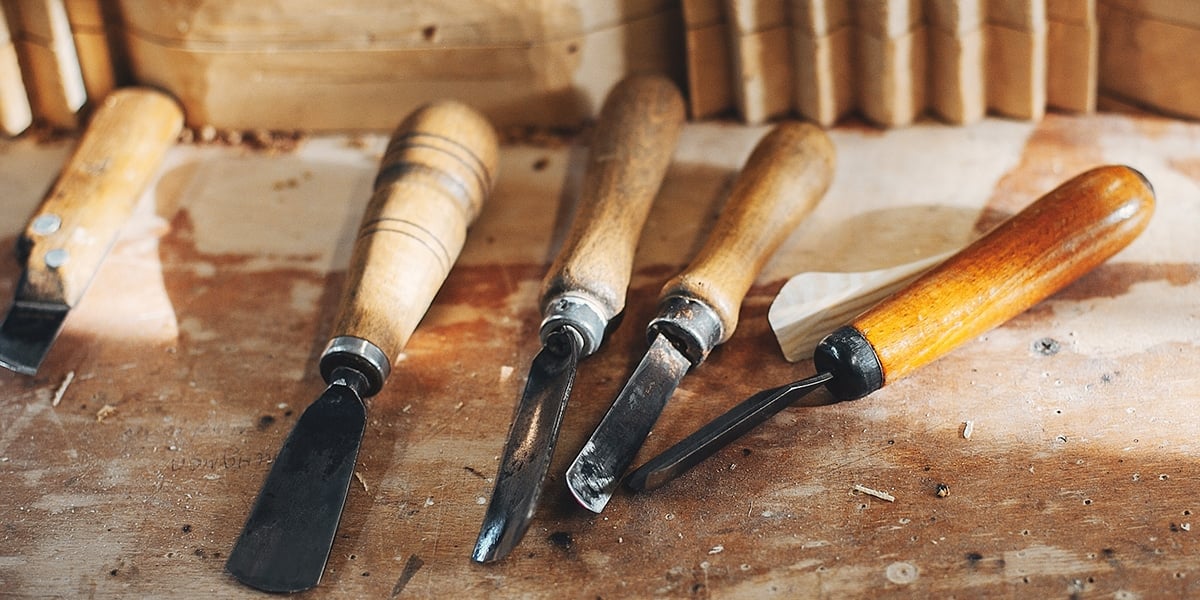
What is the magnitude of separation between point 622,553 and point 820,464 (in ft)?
0.69

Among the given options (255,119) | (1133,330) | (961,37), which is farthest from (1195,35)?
(255,119)

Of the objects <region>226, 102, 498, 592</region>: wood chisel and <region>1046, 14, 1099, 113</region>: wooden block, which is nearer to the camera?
<region>226, 102, 498, 592</region>: wood chisel

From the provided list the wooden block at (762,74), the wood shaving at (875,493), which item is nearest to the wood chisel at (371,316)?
the wooden block at (762,74)

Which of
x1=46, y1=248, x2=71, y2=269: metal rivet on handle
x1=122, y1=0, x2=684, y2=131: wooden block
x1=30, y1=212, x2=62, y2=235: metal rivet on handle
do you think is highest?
x1=122, y1=0, x2=684, y2=131: wooden block

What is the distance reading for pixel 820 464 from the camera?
3.41 feet

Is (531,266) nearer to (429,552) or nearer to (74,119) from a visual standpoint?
(429,552)

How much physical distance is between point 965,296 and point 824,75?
→ 1.56 ft

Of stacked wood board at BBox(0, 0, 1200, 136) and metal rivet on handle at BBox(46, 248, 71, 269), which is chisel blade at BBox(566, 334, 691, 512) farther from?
metal rivet on handle at BBox(46, 248, 71, 269)

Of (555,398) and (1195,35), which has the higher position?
(1195,35)

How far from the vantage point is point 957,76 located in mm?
1432

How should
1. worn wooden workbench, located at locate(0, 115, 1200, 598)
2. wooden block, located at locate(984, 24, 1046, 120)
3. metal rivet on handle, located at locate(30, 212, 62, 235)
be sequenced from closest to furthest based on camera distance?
worn wooden workbench, located at locate(0, 115, 1200, 598)
metal rivet on handle, located at locate(30, 212, 62, 235)
wooden block, located at locate(984, 24, 1046, 120)

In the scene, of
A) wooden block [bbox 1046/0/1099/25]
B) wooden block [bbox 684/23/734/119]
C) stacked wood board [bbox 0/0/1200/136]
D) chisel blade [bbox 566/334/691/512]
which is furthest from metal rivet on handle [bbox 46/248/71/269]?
wooden block [bbox 1046/0/1099/25]

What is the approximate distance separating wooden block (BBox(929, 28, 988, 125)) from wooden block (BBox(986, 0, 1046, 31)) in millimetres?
28

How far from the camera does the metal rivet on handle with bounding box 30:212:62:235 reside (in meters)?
1.29
